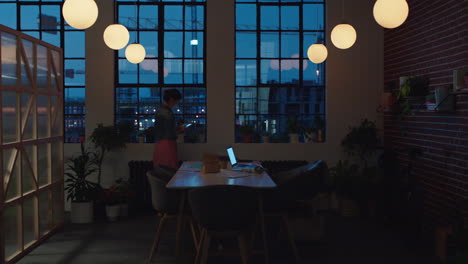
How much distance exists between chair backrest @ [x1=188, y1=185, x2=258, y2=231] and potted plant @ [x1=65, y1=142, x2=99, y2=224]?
3.21 meters

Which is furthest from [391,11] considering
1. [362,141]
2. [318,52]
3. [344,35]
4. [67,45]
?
[67,45]

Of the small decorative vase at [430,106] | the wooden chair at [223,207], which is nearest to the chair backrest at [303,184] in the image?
the wooden chair at [223,207]

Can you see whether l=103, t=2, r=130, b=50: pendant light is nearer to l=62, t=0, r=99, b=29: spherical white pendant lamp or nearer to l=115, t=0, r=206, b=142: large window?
l=62, t=0, r=99, b=29: spherical white pendant lamp

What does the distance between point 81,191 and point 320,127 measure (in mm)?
3769

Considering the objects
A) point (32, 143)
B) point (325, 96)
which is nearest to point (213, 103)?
point (325, 96)

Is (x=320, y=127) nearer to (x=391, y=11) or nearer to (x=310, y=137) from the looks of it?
(x=310, y=137)

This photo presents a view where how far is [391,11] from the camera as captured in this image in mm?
4746

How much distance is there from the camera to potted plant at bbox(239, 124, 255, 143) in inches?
330

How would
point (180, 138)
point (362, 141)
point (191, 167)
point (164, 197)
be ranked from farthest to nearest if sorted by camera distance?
point (180, 138) < point (362, 141) < point (191, 167) < point (164, 197)

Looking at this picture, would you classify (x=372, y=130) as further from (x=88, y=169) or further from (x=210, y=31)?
(x=88, y=169)

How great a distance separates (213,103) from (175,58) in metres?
0.96

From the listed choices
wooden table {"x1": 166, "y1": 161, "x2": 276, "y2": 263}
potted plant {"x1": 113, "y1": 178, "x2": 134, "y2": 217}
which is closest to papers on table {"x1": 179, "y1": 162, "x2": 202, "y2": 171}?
wooden table {"x1": 166, "y1": 161, "x2": 276, "y2": 263}

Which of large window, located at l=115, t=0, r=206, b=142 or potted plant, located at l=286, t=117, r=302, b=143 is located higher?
large window, located at l=115, t=0, r=206, b=142

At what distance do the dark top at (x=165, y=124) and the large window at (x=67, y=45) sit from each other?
1612 mm
